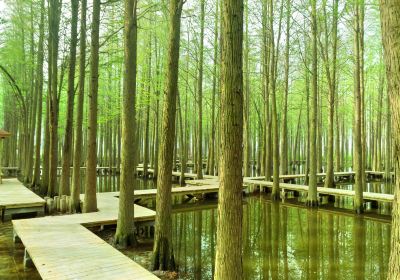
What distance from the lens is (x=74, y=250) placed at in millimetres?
6211

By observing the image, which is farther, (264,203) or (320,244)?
(264,203)

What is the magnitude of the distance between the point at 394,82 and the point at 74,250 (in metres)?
5.68

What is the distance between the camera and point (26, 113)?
64.1 feet

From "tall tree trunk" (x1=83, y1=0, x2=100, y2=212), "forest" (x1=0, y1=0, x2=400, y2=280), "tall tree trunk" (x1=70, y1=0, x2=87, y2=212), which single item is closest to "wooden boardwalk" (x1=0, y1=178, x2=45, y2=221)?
"forest" (x1=0, y1=0, x2=400, y2=280)

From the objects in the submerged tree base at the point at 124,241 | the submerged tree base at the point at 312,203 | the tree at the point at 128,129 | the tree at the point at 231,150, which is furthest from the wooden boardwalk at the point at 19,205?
the submerged tree base at the point at 312,203

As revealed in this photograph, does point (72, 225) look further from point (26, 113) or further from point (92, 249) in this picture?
point (26, 113)

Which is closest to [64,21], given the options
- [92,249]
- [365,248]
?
[92,249]

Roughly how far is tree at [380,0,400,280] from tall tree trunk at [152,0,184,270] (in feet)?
13.0

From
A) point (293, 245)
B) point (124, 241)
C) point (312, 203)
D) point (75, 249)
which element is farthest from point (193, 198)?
point (75, 249)

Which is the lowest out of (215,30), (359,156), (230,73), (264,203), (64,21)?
(264,203)

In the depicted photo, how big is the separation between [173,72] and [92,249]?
357 centimetres

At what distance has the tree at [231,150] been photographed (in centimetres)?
404

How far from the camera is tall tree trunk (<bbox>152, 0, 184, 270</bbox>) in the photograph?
6.23 metres

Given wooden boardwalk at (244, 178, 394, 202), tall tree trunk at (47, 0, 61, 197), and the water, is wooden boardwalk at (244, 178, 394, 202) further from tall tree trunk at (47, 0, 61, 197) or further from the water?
tall tree trunk at (47, 0, 61, 197)
